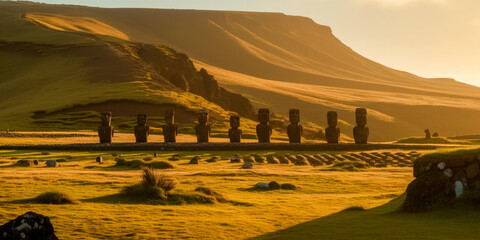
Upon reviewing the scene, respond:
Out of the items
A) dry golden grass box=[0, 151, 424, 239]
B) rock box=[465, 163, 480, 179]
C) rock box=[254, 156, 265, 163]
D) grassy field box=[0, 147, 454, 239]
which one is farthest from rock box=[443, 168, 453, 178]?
rock box=[254, 156, 265, 163]

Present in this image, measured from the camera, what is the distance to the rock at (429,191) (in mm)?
17984

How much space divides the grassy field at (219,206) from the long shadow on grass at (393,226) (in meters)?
0.05

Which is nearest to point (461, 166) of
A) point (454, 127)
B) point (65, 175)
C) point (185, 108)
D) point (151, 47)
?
point (65, 175)

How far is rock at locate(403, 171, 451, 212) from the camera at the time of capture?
18.0 meters

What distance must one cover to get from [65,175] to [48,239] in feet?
52.8

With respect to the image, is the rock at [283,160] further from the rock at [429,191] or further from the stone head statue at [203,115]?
the rock at [429,191]

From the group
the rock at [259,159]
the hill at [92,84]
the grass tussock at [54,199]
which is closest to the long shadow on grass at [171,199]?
the grass tussock at [54,199]

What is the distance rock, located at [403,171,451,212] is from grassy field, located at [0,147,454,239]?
0.59 metres

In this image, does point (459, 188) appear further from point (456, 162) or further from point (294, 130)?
point (294, 130)

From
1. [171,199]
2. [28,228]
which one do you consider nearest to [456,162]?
[171,199]

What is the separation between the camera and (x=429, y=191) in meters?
18.2

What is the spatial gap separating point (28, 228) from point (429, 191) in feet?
37.6

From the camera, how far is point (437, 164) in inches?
719

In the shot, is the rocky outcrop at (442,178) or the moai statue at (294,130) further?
the moai statue at (294,130)
